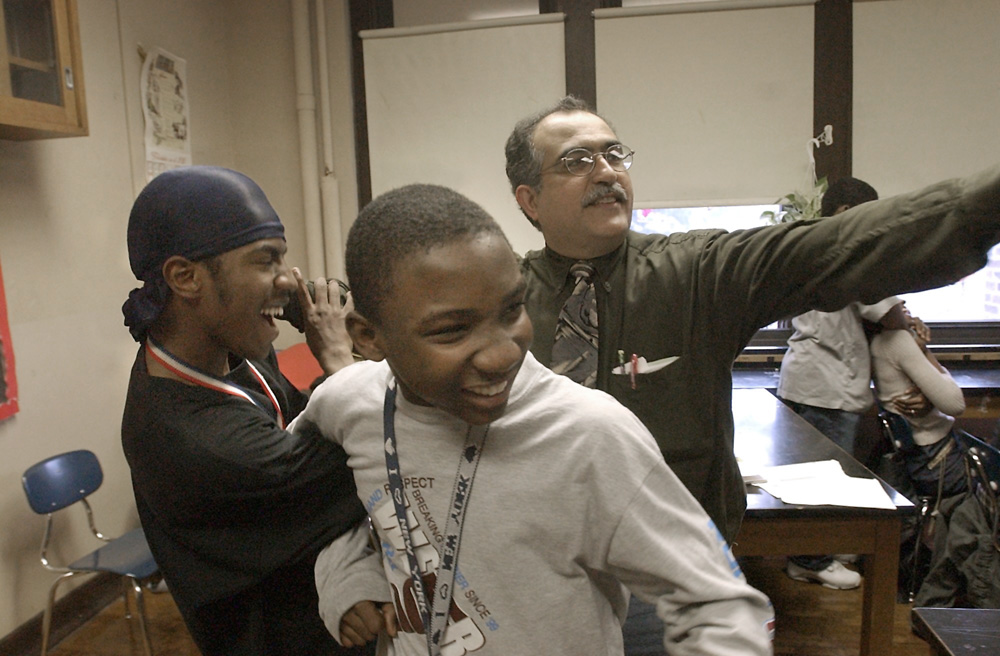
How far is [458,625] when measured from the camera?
30.3 inches

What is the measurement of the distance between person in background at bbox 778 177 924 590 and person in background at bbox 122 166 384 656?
2545 mm

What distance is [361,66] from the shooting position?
4152 millimetres

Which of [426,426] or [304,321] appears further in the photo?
[304,321]

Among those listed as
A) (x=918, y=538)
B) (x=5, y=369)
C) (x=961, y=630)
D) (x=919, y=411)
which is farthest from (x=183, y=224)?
(x=918, y=538)

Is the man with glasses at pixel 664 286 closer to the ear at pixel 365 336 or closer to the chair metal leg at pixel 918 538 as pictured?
the ear at pixel 365 336

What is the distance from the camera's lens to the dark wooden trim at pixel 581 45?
388 cm

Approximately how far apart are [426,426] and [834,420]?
2663mm

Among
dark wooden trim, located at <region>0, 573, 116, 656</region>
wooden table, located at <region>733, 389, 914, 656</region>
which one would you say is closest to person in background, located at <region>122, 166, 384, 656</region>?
wooden table, located at <region>733, 389, 914, 656</region>

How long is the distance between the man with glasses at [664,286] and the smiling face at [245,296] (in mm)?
562

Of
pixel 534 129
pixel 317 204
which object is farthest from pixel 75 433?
pixel 534 129

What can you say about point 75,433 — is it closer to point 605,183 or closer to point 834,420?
point 605,183

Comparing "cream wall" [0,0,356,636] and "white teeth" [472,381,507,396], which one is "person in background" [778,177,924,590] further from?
"cream wall" [0,0,356,636]

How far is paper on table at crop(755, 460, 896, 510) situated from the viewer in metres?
1.82

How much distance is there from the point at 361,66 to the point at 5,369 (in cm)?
261
